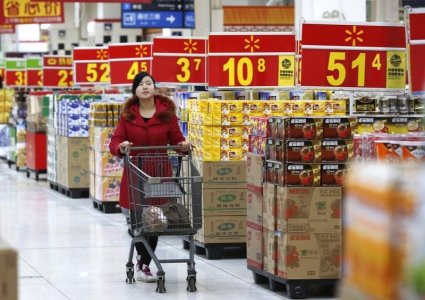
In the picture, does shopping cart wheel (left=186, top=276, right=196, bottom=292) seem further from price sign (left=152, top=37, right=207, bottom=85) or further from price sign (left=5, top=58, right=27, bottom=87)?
price sign (left=5, top=58, right=27, bottom=87)

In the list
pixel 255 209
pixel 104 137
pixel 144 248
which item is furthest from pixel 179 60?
pixel 255 209

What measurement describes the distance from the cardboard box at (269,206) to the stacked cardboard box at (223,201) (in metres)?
1.85

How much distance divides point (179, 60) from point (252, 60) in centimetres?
226

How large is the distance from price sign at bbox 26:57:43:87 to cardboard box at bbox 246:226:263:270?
17.0 m

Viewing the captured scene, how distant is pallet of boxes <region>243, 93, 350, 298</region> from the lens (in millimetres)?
8336

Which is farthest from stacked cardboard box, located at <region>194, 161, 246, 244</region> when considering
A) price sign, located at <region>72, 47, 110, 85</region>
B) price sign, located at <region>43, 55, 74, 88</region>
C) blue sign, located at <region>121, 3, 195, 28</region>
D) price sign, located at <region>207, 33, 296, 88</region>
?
blue sign, located at <region>121, 3, 195, 28</region>

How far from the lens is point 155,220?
28.8ft

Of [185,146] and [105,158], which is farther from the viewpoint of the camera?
[105,158]

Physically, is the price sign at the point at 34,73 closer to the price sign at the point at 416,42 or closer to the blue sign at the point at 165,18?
the blue sign at the point at 165,18

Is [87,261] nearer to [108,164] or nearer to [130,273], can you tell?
[130,273]

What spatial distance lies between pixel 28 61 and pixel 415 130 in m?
18.1

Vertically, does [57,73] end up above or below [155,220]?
above

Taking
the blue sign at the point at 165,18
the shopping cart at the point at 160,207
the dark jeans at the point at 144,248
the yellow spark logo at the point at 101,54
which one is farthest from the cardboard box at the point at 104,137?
the blue sign at the point at 165,18

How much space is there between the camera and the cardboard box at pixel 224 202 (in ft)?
35.2
